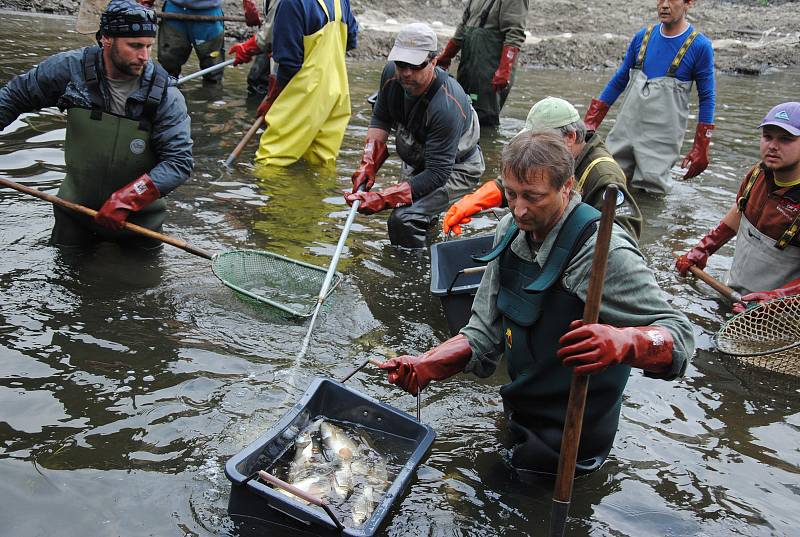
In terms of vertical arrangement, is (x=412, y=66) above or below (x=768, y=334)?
above

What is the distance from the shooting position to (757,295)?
523 cm

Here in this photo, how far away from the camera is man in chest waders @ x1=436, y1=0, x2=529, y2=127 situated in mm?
9367

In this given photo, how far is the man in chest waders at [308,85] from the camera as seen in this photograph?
302 inches

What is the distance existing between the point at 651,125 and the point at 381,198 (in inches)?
139

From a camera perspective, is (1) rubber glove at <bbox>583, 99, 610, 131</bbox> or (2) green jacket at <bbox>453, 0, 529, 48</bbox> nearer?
(1) rubber glove at <bbox>583, 99, 610, 131</bbox>

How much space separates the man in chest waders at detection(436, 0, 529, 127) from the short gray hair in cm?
639

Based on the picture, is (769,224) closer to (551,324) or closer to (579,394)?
(551,324)

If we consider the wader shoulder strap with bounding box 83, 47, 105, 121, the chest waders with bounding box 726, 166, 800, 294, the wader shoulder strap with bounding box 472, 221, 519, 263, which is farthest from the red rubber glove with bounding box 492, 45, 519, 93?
the wader shoulder strap with bounding box 472, 221, 519, 263

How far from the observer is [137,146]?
16.9 ft

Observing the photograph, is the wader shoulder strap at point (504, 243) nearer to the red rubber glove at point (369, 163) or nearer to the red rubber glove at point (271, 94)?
the red rubber glove at point (369, 163)

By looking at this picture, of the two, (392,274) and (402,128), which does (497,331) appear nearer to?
(392,274)

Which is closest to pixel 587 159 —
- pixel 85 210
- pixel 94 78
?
pixel 94 78

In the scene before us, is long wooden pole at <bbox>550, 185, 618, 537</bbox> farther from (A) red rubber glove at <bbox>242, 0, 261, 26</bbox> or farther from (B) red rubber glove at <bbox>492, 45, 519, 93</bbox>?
(A) red rubber glove at <bbox>242, 0, 261, 26</bbox>

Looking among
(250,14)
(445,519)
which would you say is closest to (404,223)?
(445,519)
